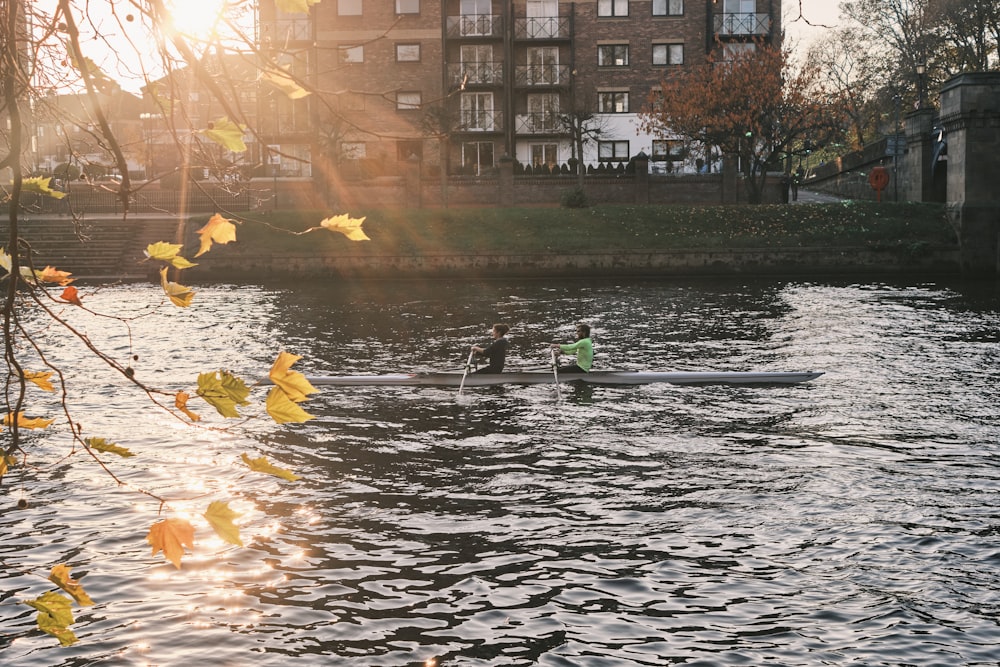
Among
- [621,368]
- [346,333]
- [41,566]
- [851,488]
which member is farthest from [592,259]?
[41,566]

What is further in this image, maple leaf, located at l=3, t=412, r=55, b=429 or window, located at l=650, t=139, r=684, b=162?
window, located at l=650, t=139, r=684, b=162

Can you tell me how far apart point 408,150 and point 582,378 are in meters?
41.8

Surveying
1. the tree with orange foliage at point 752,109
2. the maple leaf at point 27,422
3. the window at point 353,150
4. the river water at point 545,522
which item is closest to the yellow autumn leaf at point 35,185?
the river water at point 545,522

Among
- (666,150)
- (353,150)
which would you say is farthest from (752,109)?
(353,150)

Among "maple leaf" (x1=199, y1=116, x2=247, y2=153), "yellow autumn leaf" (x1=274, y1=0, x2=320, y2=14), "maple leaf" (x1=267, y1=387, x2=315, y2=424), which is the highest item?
"yellow autumn leaf" (x1=274, y1=0, x2=320, y2=14)

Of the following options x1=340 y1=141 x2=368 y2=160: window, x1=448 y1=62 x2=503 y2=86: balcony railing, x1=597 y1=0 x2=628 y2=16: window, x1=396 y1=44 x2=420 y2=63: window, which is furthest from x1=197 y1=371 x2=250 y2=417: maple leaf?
x1=597 y1=0 x2=628 y2=16: window

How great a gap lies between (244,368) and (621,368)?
336 inches

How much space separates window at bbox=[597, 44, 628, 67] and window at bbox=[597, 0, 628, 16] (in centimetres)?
184

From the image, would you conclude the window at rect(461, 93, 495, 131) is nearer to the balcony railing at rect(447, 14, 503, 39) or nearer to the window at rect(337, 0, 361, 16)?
the balcony railing at rect(447, 14, 503, 39)

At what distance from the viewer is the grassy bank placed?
47938 mm

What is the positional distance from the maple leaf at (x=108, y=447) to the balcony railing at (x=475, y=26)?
62.8 m

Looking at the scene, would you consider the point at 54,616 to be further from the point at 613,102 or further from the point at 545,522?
the point at 613,102

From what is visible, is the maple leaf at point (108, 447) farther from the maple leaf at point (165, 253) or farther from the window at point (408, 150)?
the window at point (408, 150)

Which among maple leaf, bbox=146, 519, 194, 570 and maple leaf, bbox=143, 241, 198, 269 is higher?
maple leaf, bbox=143, 241, 198, 269
